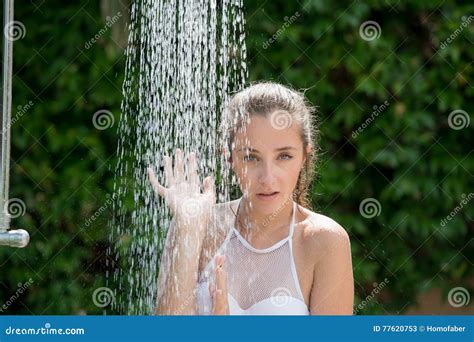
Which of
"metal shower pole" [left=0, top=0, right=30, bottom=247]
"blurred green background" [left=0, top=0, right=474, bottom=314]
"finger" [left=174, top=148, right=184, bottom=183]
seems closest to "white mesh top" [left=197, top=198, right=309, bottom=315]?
"finger" [left=174, top=148, right=184, bottom=183]

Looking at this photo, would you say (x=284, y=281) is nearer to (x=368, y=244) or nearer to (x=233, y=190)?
(x=233, y=190)

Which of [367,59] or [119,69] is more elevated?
[367,59]

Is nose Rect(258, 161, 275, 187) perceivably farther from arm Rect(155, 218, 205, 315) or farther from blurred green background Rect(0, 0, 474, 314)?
blurred green background Rect(0, 0, 474, 314)

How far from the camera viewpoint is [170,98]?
2912 millimetres

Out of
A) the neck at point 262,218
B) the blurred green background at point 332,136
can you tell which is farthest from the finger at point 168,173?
the blurred green background at point 332,136

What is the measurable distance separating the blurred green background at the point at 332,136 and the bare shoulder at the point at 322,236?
1396 mm

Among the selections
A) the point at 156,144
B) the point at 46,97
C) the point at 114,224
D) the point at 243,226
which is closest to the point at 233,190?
the point at 156,144

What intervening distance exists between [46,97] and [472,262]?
2.07 meters

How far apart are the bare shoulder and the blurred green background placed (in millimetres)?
1396

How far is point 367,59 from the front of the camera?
13.5 ft

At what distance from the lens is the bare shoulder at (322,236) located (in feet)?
8.45

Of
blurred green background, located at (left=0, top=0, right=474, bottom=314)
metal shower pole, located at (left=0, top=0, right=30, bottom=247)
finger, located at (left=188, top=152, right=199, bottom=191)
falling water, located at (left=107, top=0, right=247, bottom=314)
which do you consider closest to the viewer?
metal shower pole, located at (left=0, top=0, right=30, bottom=247)

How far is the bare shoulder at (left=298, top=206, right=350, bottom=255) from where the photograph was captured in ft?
8.45

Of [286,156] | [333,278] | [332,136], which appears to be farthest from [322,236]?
[332,136]
